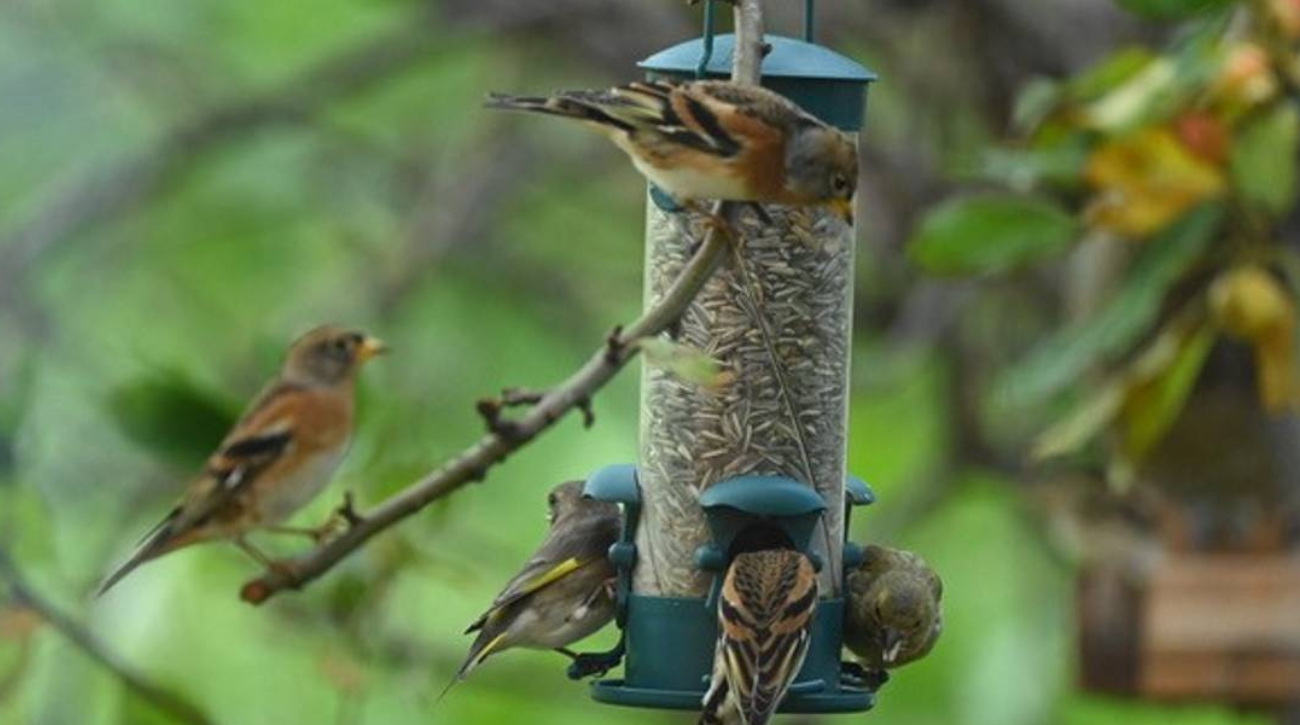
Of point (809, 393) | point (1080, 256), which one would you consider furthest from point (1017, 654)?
point (809, 393)

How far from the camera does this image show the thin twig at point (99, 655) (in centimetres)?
377

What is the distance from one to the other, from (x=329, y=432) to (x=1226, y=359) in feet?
9.18

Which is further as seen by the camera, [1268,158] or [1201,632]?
[1201,632]

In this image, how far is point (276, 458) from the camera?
502 centimetres

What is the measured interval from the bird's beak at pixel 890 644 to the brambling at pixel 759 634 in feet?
0.59

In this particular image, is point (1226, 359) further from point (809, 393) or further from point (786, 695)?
point (786, 695)

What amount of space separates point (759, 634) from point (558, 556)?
512 mm

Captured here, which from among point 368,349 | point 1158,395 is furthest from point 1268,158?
point 368,349

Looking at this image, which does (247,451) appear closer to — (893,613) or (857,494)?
(857,494)

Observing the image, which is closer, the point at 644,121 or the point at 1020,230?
the point at 644,121

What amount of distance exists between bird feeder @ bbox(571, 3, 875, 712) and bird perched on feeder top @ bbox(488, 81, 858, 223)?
1.44 ft

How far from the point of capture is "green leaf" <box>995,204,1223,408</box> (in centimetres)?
535

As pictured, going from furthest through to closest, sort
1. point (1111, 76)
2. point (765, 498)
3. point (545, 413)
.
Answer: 1. point (1111, 76)
2. point (765, 498)
3. point (545, 413)

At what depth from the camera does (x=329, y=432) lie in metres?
5.07
